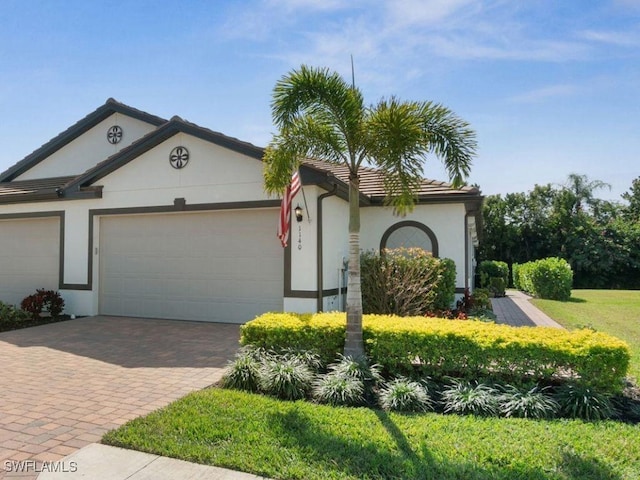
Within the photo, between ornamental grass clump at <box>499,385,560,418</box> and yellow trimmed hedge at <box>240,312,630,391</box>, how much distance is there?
0.37m

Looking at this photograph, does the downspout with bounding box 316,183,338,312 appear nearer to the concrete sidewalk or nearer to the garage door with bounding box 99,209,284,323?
the garage door with bounding box 99,209,284,323

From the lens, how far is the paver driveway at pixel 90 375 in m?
4.56

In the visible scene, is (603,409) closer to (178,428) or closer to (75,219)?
(178,428)

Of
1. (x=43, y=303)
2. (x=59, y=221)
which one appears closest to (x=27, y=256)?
(x=59, y=221)

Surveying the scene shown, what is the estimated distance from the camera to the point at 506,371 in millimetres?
5598

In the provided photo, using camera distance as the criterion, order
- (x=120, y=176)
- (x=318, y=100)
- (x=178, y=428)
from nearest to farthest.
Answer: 1. (x=178, y=428)
2. (x=318, y=100)
3. (x=120, y=176)

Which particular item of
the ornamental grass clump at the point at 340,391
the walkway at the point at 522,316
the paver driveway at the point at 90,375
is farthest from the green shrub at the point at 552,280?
the ornamental grass clump at the point at 340,391

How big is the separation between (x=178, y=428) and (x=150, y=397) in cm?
128

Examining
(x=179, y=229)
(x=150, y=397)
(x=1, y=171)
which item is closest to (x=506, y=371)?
(x=150, y=397)

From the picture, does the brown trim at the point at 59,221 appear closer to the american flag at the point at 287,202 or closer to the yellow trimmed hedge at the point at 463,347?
the american flag at the point at 287,202

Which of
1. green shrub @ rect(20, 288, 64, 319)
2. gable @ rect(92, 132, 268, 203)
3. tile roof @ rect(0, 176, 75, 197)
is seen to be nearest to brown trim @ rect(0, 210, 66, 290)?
green shrub @ rect(20, 288, 64, 319)

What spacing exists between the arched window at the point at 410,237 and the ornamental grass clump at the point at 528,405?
6733 millimetres

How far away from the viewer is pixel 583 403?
5078mm

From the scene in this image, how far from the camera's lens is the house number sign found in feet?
36.6
